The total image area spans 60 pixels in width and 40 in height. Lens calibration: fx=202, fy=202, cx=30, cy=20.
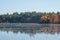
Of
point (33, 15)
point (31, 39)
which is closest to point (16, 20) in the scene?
point (33, 15)

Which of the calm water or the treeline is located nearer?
the calm water

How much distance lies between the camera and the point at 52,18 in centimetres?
1029

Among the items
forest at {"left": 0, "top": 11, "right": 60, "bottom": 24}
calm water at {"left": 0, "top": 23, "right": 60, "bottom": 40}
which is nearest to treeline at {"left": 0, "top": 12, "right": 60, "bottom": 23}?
forest at {"left": 0, "top": 11, "right": 60, "bottom": 24}

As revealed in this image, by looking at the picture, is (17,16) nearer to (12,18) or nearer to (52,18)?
(12,18)

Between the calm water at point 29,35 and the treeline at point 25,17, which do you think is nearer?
the calm water at point 29,35

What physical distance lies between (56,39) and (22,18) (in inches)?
249

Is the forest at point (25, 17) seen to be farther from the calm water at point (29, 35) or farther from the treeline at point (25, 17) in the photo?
the calm water at point (29, 35)

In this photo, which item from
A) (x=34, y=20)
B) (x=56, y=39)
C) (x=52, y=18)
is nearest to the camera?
(x=56, y=39)

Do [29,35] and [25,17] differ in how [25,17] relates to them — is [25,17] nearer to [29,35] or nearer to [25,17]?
[25,17]

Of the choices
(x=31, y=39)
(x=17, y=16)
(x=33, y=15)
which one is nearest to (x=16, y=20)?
(x=17, y=16)

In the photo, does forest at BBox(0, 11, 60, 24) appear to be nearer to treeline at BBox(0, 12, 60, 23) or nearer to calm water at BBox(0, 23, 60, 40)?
treeline at BBox(0, 12, 60, 23)

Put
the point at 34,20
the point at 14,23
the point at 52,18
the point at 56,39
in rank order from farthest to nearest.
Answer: the point at 14,23 < the point at 34,20 < the point at 52,18 < the point at 56,39

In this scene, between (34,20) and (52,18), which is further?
(34,20)

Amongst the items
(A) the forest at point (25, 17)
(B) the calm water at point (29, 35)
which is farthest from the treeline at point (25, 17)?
(B) the calm water at point (29, 35)
